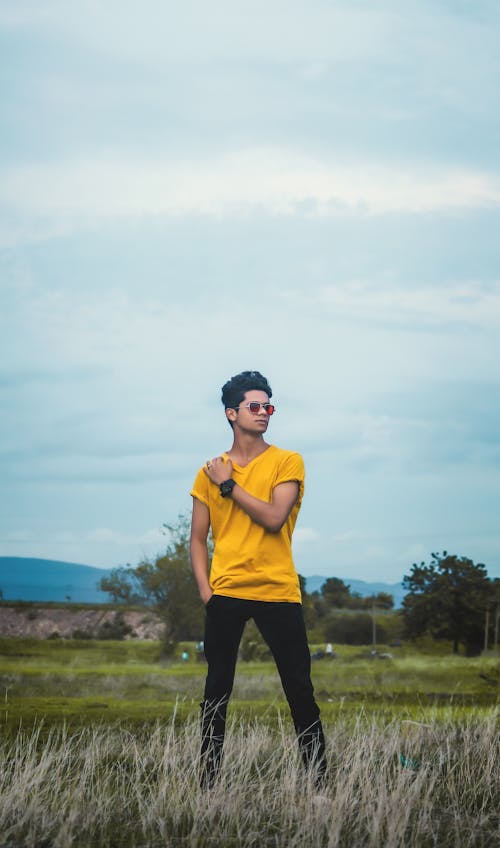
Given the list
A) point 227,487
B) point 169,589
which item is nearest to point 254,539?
point 227,487

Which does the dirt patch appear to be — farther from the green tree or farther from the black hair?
the black hair

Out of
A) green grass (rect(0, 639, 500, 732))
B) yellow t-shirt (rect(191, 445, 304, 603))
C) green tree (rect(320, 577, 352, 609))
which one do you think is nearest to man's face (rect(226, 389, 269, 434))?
yellow t-shirt (rect(191, 445, 304, 603))

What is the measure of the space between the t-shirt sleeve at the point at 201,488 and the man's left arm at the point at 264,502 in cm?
Result: 12

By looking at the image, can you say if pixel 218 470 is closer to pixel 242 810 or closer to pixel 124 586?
pixel 242 810

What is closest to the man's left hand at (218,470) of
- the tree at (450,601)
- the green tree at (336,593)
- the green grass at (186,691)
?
the green grass at (186,691)

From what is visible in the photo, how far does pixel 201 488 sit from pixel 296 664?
46.1 inches

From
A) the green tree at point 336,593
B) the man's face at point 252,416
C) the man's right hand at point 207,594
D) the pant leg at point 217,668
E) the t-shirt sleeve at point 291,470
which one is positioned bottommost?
the pant leg at point 217,668

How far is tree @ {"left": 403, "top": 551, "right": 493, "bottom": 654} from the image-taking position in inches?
2375

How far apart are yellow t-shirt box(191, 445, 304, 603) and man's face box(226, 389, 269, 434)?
0.17 meters

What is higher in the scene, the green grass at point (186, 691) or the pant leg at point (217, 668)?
the pant leg at point (217, 668)

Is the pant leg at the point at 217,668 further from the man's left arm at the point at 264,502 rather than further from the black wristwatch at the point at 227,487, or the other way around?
the black wristwatch at the point at 227,487

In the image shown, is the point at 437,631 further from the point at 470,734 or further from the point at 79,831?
the point at 79,831

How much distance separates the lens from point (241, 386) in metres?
6.20

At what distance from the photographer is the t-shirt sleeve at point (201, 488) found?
6.09 meters
